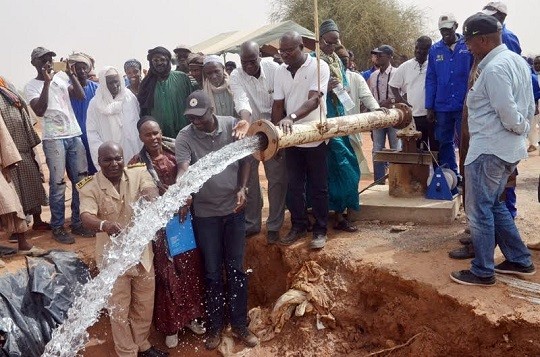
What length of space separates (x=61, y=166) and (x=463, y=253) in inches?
158

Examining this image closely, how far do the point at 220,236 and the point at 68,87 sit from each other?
277 cm

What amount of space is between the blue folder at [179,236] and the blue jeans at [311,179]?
1.06m

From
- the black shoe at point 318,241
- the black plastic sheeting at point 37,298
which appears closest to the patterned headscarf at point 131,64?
the black plastic sheeting at point 37,298

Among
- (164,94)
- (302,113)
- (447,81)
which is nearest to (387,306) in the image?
(302,113)

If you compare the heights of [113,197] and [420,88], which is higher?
[420,88]

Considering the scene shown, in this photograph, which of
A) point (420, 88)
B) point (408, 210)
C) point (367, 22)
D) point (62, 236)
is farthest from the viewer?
point (367, 22)

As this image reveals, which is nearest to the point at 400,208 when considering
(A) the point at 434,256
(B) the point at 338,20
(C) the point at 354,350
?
(A) the point at 434,256

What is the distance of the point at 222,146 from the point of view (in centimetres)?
388

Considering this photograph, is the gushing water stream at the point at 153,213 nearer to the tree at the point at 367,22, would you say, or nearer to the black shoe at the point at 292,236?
the black shoe at the point at 292,236

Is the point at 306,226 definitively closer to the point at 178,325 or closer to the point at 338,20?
the point at 178,325

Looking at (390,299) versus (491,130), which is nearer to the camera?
(491,130)

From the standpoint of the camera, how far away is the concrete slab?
4941 millimetres

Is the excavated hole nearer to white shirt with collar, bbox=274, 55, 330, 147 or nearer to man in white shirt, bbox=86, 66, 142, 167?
white shirt with collar, bbox=274, 55, 330, 147

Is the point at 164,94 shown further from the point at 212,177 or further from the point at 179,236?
the point at 179,236
